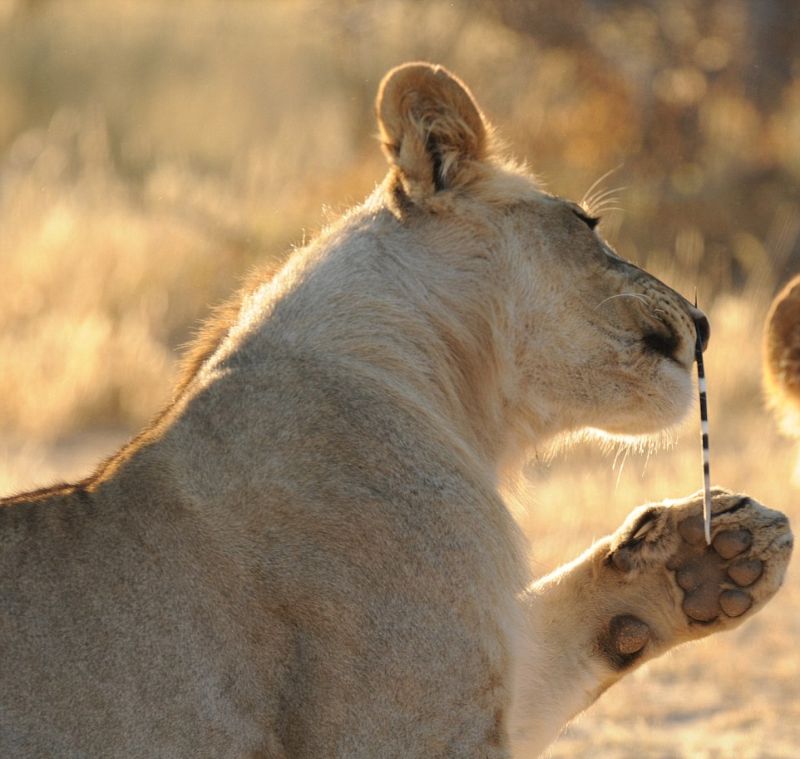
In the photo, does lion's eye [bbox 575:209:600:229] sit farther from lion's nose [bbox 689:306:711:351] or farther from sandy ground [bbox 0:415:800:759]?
sandy ground [bbox 0:415:800:759]

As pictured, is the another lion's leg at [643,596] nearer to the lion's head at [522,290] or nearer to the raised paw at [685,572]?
the raised paw at [685,572]

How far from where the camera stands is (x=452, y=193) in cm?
357

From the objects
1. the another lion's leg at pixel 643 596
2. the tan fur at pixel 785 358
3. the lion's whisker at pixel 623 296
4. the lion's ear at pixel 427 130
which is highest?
the lion's ear at pixel 427 130

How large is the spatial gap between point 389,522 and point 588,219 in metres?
0.93

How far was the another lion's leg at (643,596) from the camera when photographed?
367 cm

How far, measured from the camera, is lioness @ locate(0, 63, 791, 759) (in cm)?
299

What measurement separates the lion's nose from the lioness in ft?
0.04

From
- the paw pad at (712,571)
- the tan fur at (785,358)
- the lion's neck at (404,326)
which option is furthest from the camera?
the tan fur at (785,358)

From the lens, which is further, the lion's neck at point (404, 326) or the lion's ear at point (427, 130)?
the lion's ear at point (427, 130)

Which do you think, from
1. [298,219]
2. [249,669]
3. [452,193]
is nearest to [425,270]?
[452,193]

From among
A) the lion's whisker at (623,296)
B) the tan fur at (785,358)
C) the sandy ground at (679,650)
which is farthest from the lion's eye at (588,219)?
the tan fur at (785,358)

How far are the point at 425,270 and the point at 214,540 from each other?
0.79 m

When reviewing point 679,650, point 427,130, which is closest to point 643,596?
point 427,130

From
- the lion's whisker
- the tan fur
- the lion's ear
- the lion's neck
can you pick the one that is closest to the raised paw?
the lion's neck
